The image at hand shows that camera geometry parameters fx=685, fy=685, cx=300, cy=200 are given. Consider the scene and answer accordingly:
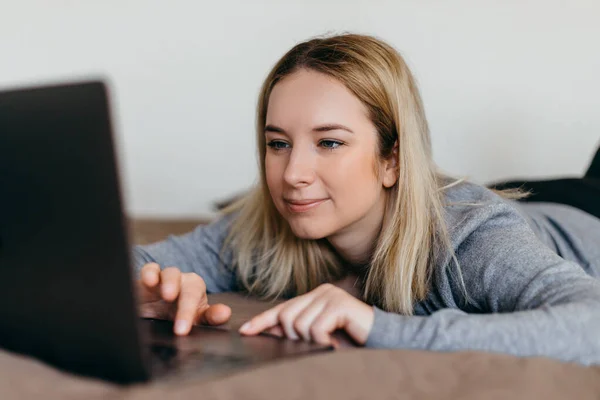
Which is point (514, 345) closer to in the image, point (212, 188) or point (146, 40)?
point (212, 188)

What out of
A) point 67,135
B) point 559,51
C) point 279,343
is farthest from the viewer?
point 559,51

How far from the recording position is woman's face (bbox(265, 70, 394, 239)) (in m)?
1.26

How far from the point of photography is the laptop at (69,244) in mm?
588

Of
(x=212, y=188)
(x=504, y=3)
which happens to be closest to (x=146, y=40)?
(x=212, y=188)

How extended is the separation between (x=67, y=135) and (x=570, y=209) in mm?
1348

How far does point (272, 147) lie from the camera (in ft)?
4.42

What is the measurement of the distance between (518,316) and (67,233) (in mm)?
551

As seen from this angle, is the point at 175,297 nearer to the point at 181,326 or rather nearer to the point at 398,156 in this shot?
the point at 181,326

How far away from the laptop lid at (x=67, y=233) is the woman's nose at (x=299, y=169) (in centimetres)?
62

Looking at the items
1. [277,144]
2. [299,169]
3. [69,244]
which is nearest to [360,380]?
[69,244]

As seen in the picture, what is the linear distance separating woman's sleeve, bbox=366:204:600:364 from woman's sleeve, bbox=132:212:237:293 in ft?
2.26

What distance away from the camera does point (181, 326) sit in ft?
3.06

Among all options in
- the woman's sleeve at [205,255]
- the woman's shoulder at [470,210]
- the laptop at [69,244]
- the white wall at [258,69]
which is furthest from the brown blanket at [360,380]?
the white wall at [258,69]

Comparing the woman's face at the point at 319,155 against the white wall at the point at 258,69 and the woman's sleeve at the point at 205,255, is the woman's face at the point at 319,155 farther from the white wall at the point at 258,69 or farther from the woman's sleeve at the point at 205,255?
the white wall at the point at 258,69
